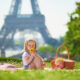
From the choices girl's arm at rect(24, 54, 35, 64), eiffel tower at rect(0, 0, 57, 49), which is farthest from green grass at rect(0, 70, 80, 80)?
eiffel tower at rect(0, 0, 57, 49)

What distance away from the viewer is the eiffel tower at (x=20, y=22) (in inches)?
2130

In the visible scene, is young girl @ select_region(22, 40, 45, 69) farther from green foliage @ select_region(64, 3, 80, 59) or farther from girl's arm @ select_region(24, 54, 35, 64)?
green foliage @ select_region(64, 3, 80, 59)

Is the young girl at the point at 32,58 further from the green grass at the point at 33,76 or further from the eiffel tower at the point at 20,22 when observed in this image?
the eiffel tower at the point at 20,22

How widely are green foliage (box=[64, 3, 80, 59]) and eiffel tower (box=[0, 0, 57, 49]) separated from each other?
23.0m

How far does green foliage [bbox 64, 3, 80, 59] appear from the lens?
2542 centimetres

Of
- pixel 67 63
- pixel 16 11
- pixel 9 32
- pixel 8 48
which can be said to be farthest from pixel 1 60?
pixel 8 48

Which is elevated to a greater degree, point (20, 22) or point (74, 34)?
point (20, 22)

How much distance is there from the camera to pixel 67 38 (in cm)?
2970

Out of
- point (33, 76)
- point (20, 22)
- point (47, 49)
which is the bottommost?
point (47, 49)

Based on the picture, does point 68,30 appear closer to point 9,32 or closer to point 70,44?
point 70,44

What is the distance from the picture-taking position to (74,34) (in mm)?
27562

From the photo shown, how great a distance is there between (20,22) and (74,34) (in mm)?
32271

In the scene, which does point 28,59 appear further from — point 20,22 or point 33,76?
point 20,22

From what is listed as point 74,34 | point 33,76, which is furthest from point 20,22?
point 33,76
